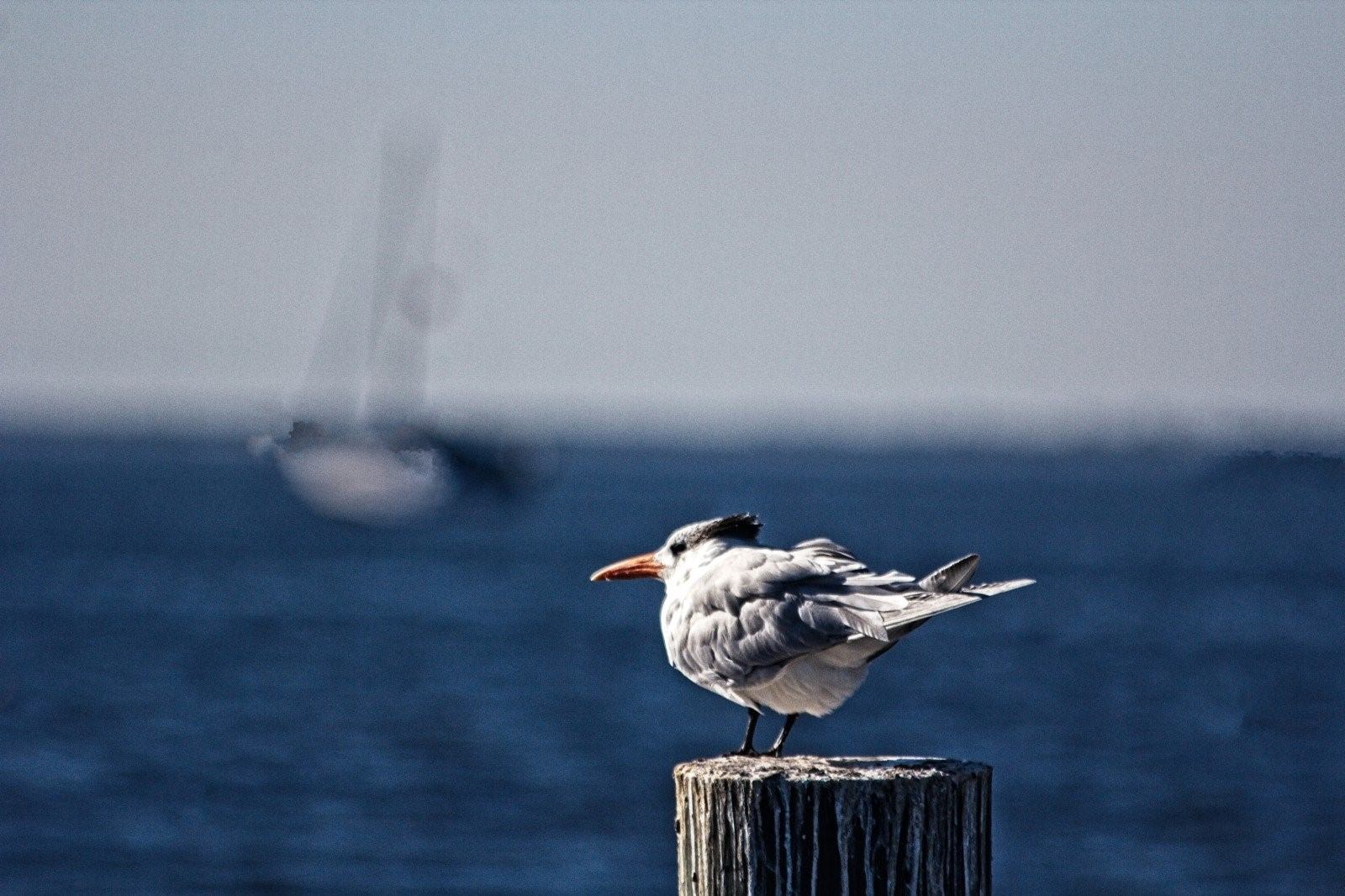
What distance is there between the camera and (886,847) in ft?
15.3

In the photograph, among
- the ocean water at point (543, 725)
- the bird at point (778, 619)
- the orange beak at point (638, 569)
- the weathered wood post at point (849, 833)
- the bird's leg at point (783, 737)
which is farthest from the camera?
the ocean water at point (543, 725)

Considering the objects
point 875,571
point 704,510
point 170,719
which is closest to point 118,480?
point 704,510

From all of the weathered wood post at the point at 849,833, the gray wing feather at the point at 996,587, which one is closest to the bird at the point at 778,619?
the gray wing feather at the point at 996,587

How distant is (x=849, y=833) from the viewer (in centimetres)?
467

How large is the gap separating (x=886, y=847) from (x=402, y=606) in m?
56.0

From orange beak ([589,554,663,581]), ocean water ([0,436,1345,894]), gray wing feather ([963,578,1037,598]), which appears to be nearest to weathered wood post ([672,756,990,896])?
gray wing feather ([963,578,1037,598])

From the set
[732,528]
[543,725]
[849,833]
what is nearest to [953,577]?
[849,833]

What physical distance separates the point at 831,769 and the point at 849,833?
0.89ft

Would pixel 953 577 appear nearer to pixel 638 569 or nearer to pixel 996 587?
pixel 996 587

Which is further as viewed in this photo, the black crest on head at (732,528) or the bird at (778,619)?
the black crest on head at (732,528)

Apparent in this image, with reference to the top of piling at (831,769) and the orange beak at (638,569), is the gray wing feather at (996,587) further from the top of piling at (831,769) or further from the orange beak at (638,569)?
the orange beak at (638,569)

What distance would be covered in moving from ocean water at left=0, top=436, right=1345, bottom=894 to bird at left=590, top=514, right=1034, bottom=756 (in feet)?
42.6

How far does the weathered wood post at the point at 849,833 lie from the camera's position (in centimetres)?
464

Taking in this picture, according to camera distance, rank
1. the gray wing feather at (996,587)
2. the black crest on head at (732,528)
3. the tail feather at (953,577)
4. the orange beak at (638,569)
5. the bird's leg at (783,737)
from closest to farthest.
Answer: the gray wing feather at (996,587)
the tail feather at (953,577)
the bird's leg at (783,737)
the black crest on head at (732,528)
the orange beak at (638,569)
